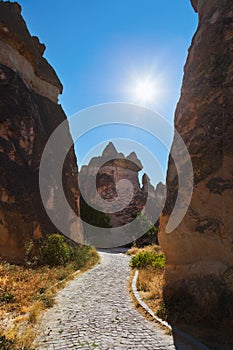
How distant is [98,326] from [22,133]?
11899mm

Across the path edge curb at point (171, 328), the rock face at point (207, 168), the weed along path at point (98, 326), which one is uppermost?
the rock face at point (207, 168)

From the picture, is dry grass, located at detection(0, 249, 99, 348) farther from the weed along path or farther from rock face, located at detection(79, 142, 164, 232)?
rock face, located at detection(79, 142, 164, 232)

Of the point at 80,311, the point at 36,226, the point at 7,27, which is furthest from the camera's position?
the point at 7,27

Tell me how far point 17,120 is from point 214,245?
12.4m

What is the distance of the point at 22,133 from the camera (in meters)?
14.8

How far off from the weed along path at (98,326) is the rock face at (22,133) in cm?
507

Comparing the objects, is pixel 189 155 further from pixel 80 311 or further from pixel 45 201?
pixel 45 201

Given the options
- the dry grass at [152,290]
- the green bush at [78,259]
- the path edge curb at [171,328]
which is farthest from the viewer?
the green bush at [78,259]

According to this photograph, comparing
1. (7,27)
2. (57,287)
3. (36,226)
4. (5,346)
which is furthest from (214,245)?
(7,27)

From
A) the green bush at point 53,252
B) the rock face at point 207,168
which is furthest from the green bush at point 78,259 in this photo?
the rock face at point 207,168

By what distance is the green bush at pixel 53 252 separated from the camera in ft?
39.0

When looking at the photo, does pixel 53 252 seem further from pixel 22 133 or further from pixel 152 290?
pixel 22 133

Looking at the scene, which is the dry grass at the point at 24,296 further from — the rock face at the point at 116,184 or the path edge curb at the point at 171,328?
the rock face at the point at 116,184

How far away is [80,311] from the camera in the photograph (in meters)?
6.30
